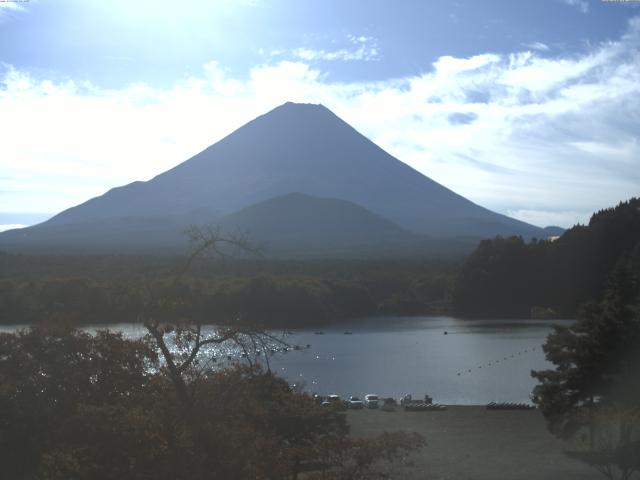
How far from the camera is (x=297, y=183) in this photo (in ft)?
341

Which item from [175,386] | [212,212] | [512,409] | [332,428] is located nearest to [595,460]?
[332,428]

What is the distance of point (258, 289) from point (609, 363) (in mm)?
24874

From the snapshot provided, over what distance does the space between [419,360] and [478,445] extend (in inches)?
471

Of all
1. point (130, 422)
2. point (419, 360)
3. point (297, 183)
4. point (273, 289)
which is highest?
point (297, 183)

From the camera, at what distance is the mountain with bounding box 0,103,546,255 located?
96250 millimetres

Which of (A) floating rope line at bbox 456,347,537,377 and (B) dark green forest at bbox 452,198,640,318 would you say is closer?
(A) floating rope line at bbox 456,347,537,377

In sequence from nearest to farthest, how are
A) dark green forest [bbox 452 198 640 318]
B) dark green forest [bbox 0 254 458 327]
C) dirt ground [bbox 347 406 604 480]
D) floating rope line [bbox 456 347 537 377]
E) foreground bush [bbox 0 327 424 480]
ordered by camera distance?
foreground bush [bbox 0 327 424 480]
dirt ground [bbox 347 406 604 480]
floating rope line [bbox 456 347 537 377]
dark green forest [bbox 0 254 458 327]
dark green forest [bbox 452 198 640 318]

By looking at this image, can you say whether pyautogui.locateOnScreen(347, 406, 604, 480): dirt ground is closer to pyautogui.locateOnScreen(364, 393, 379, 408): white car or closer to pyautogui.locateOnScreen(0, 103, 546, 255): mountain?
pyautogui.locateOnScreen(364, 393, 379, 408): white car

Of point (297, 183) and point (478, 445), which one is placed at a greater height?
point (297, 183)

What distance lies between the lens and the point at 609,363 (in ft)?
31.8

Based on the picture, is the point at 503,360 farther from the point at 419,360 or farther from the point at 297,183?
the point at 297,183

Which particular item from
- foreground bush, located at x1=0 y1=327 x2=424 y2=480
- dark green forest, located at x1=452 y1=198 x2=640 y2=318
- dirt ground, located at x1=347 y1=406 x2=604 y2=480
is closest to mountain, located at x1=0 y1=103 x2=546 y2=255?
dark green forest, located at x1=452 y1=198 x2=640 y2=318

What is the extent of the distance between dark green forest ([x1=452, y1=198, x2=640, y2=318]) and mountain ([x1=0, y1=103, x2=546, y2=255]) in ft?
168

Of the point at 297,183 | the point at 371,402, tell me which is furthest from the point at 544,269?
the point at 297,183
